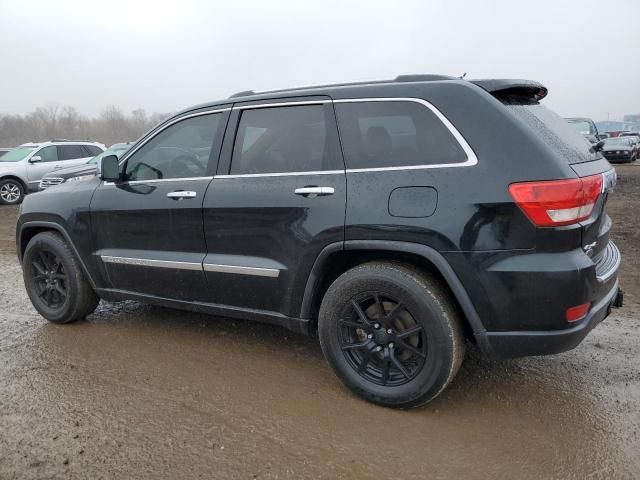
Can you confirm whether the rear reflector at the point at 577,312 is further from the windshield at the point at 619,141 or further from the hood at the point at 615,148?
the windshield at the point at 619,141

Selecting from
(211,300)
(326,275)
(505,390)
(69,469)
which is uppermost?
(326,275)

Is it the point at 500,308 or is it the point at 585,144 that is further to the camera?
the point at 585,144

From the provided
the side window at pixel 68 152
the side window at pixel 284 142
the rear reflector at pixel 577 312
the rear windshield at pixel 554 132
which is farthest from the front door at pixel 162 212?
the side window at pixel 68 152

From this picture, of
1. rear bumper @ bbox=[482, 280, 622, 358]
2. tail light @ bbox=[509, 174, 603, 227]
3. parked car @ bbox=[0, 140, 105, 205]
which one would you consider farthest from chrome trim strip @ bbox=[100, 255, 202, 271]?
parked car @ bbox=[0, 140, 105, 205]

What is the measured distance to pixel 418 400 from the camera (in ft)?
9.53

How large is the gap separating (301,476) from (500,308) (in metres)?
1.29

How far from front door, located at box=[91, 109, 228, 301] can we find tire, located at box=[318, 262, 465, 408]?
1109mm

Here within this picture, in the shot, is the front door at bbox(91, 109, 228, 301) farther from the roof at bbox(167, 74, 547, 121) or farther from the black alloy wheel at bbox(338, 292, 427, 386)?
the black alloy wheel at bbox(338, 292, 427, 386)

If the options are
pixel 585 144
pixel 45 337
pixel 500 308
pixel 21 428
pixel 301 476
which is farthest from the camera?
pixel 45 337

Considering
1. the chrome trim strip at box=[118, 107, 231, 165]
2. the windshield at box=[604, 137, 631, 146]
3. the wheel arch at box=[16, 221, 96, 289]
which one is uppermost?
Answer: the chrome trim strip at box=[118, 107, 231, 165]

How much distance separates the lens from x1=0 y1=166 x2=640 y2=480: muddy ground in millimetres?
2527

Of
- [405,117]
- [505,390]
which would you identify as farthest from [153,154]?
[505,390]

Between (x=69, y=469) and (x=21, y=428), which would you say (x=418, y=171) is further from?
(x=21, y=428)

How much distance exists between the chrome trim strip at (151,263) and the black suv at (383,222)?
0.01 metres
